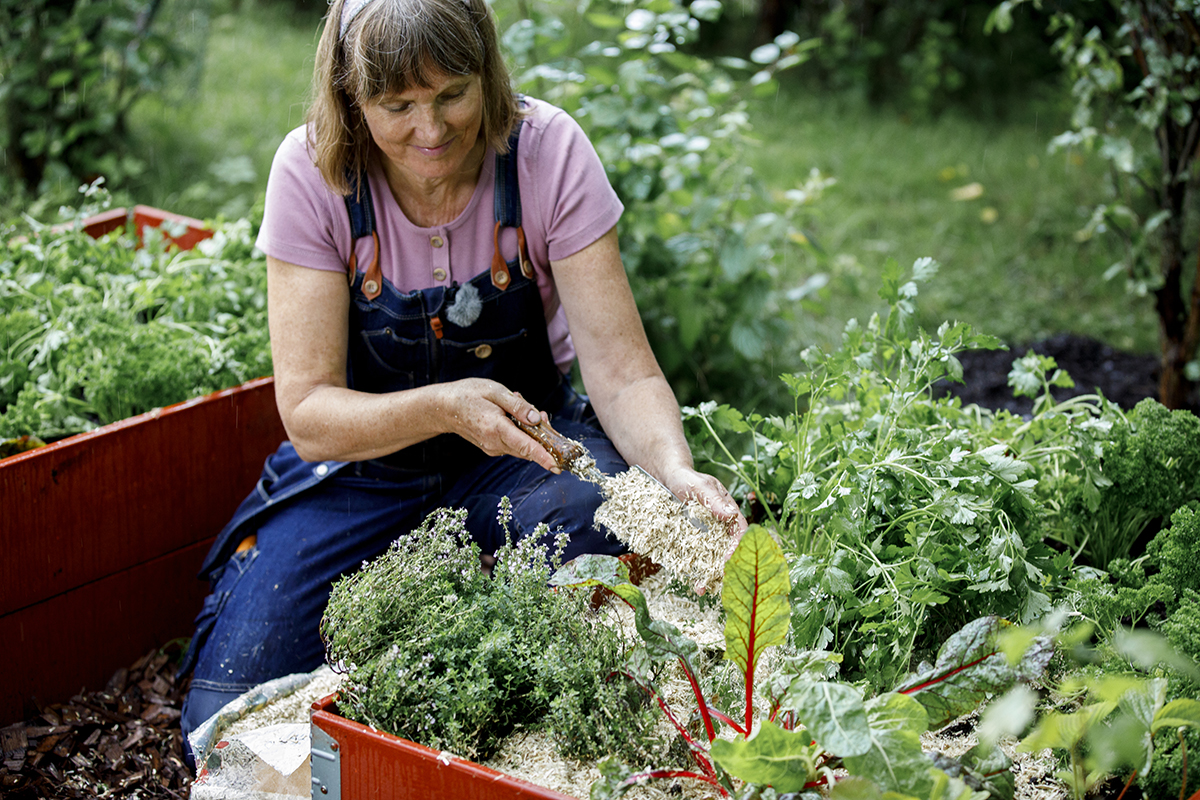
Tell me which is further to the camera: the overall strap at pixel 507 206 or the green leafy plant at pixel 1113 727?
the overall strap at pixel 507 206

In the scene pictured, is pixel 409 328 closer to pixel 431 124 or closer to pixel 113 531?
pixel 431 124

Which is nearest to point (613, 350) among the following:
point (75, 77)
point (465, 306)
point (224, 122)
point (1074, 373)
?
point (465, 306)

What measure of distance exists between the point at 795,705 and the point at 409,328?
4.16 feet

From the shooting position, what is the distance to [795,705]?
1.24m

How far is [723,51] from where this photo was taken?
798cm

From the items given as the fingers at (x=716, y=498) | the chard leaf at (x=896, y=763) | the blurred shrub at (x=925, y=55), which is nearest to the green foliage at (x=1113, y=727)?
the chard leaf at (x=896, y=763)

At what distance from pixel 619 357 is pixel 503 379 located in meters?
0.30

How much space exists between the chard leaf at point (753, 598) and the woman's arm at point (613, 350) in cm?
67

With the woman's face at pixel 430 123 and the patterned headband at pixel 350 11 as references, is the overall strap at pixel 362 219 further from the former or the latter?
the patterned headband at pixel 350 11

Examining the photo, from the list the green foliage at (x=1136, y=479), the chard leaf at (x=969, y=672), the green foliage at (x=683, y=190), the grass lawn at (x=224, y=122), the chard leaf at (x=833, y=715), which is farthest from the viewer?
the grass lawn at (x=224, y=122)

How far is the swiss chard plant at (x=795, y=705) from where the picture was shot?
122 cm

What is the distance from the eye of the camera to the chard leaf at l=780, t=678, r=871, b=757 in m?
1.20

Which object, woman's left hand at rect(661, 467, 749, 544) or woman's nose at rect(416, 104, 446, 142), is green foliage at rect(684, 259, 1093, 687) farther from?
woman's nose at rect(416, 104, 446, 142)

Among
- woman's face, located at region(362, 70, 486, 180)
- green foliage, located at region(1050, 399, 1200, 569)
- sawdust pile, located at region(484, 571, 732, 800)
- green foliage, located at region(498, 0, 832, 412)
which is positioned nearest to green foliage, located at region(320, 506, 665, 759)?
sawdust pile, located at region(484, 571, 732, 800)
